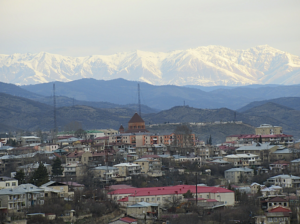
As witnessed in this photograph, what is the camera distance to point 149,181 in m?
69.8

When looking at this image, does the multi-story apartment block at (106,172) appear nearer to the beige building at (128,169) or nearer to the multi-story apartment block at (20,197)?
the beige building at (128,169)

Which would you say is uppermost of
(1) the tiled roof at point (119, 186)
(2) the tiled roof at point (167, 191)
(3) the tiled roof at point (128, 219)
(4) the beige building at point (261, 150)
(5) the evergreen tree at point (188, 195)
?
(4) the beige building at point (261, 150)

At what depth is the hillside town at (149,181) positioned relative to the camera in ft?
172

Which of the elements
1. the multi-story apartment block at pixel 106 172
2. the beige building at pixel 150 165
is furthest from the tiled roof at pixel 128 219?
the beige building at pixel 150 165

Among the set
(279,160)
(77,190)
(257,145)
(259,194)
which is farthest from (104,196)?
(257,145)

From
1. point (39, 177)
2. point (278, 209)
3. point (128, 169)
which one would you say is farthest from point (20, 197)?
point (128, 169)

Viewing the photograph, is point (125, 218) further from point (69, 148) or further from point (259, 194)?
point (69, 148)

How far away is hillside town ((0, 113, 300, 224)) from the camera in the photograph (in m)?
52.4

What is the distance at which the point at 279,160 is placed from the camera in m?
81.6

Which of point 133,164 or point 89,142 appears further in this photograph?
point 89,142

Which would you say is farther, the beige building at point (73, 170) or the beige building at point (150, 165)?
the beige building at point (150, 165)

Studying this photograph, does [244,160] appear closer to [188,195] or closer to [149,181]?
[149,181]

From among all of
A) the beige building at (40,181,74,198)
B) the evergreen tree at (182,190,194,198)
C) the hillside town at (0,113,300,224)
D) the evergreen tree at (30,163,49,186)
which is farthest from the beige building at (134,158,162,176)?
the beige building at (40,181,74,198)

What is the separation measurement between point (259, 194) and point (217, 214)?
33.1ft
